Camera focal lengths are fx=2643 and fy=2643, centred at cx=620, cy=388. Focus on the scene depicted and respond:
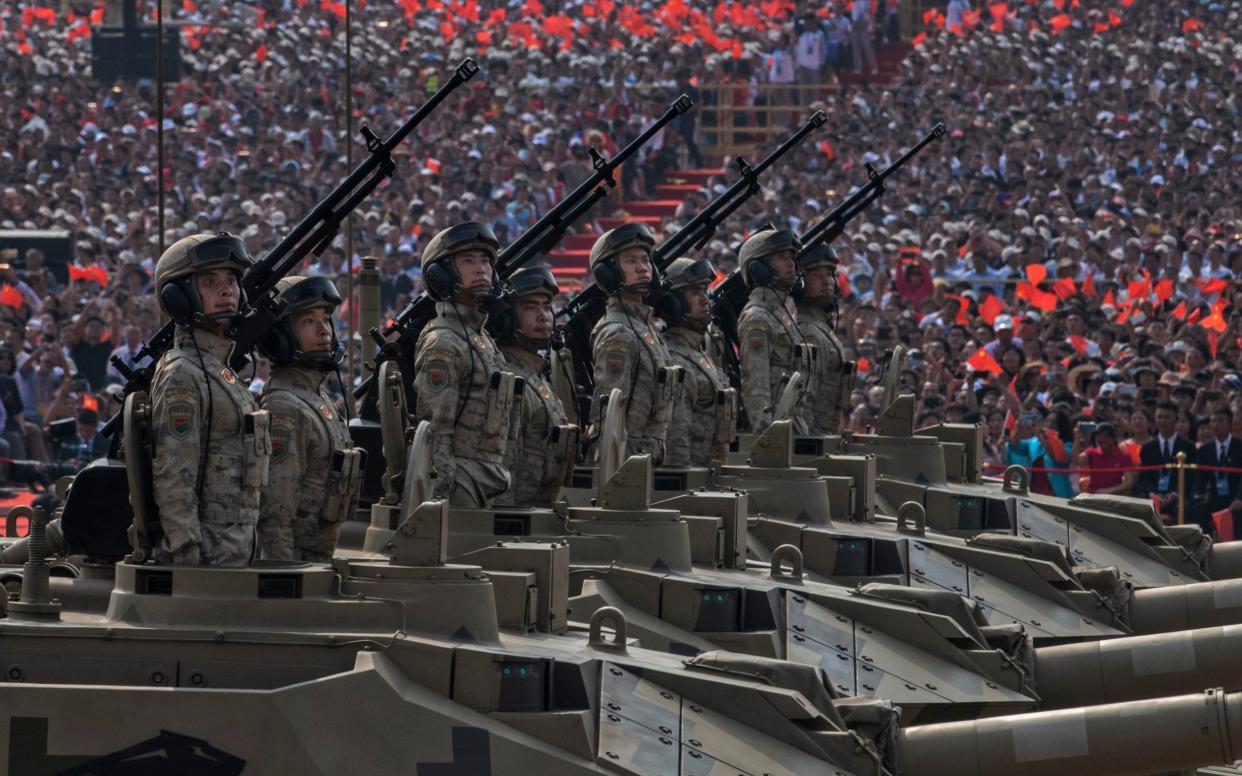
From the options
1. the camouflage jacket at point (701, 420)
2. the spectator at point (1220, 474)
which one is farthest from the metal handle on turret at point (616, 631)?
the spectator at point (1220, 474)

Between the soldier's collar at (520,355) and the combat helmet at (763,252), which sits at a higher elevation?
the combat helmet at (763,252)

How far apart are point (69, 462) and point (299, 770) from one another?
51.2 feet

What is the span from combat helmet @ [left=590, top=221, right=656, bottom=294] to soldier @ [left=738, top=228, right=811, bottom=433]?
292 cm

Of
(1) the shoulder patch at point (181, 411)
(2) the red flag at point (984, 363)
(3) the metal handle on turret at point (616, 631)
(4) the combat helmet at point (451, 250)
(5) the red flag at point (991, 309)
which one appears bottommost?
(3) the metal handle on turret at point (616, 631)

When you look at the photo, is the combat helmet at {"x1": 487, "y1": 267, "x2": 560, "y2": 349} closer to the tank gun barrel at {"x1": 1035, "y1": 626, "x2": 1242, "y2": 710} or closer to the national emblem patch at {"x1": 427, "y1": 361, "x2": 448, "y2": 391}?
the national emblem patch at {"x1": 427, "y1": 361, "x2": 448, "y2": 391}

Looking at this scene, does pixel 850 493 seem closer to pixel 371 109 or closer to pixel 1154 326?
→ pixel 1154 326

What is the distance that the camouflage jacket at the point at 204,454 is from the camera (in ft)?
44.5

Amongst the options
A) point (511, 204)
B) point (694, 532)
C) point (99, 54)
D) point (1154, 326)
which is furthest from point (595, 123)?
point (694, 532)

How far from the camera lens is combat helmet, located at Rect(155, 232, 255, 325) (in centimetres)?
1382

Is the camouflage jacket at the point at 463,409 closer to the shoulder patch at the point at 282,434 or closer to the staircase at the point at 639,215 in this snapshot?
the shoulder patch at the point at 282,434

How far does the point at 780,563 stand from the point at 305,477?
4.11m

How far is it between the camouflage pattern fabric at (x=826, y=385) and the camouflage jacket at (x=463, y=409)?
24.0 feet

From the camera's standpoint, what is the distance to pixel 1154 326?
31.2m

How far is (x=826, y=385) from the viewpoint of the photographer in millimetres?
24578
